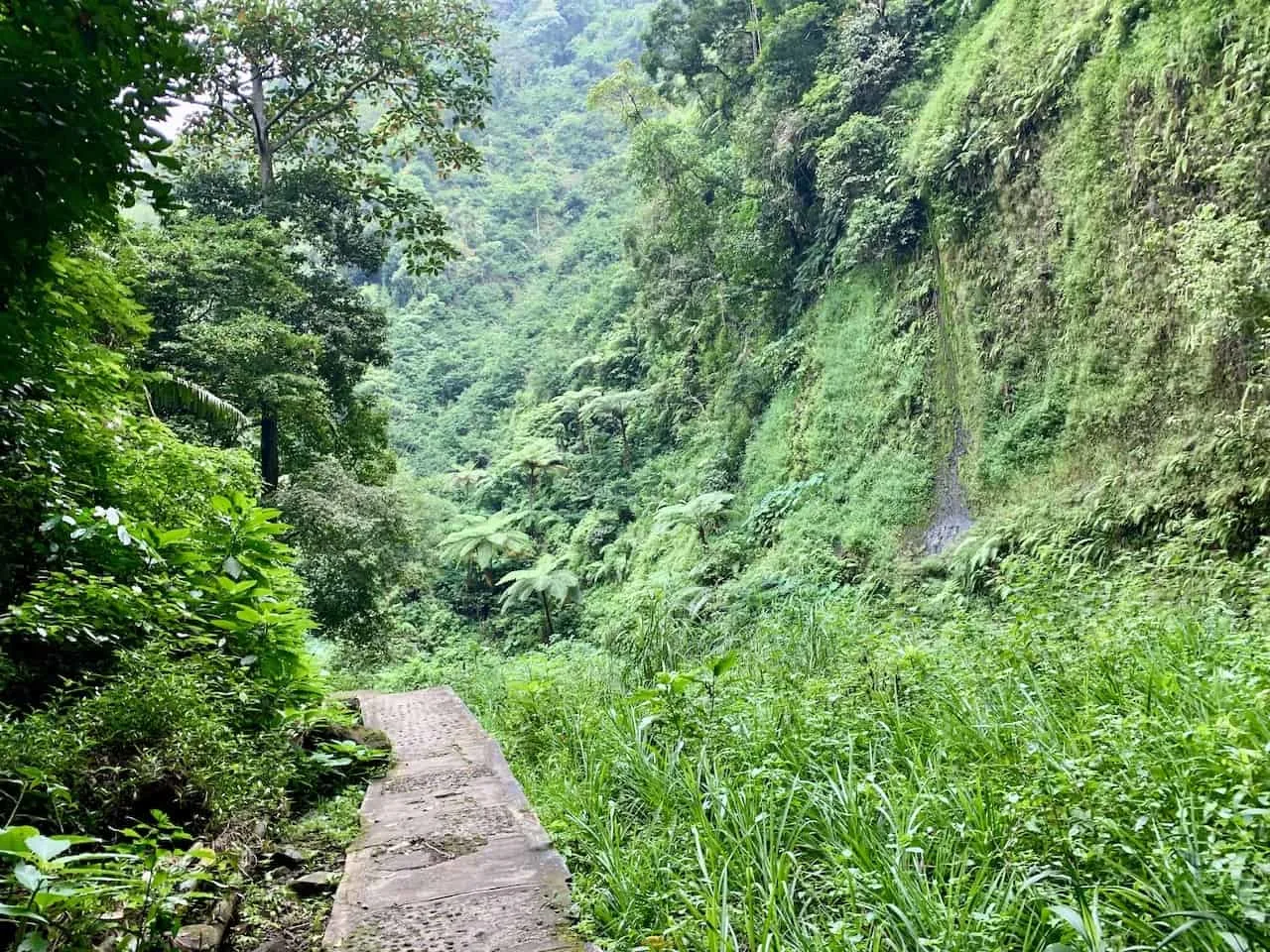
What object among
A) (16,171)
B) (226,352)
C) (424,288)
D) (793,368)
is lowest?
(16,171)

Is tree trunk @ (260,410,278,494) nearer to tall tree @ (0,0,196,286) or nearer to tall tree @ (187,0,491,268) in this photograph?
tall tree @ (187,0,491,268)

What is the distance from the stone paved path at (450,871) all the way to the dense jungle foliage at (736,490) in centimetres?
20

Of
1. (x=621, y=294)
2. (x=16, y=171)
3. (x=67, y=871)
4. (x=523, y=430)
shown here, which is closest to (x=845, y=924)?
(x=67, y=871)

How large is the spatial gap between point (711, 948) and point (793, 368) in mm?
12247

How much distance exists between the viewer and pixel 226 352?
9016 mm

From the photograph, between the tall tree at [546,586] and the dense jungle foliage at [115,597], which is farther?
the tall tree at [546,586]

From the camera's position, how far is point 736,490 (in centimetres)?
1388

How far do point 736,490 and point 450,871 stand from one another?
1133cm

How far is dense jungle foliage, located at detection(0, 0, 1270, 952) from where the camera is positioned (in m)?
2.21

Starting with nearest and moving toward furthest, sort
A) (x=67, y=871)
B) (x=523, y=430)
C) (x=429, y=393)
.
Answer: (x=67, y=871), (x=523, y=430), (x=429, y=393)

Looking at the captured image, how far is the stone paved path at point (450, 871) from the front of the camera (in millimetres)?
2400

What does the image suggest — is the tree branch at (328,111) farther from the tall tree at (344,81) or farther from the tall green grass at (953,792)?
the tall green grass at (953,792)

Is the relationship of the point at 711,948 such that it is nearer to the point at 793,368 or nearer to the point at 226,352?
the point at 226,352

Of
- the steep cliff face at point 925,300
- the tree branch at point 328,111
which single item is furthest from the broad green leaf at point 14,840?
the tree branch at point 328,111
